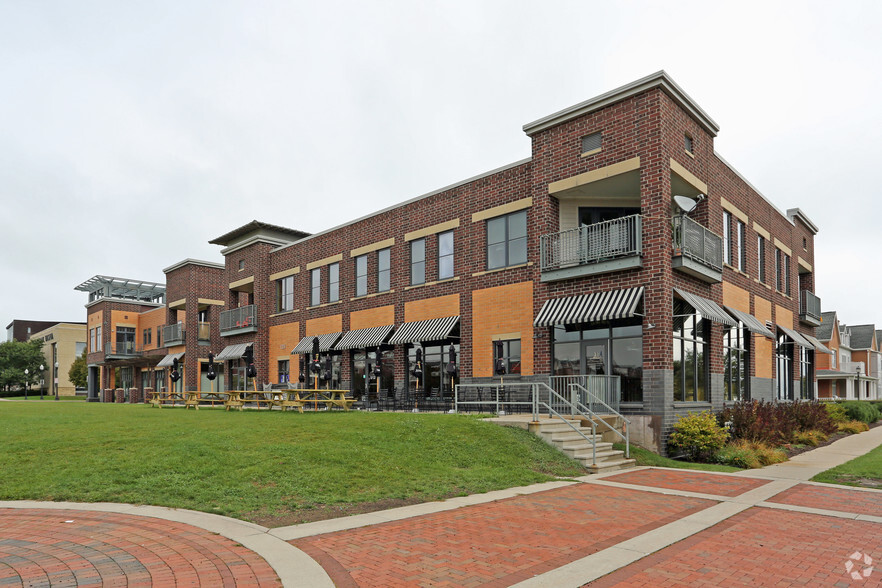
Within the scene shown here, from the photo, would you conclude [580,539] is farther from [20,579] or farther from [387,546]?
[20,579]

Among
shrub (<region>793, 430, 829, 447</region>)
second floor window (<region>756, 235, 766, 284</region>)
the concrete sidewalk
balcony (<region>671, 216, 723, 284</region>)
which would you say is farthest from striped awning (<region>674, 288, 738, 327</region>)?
the concrete sidewalk

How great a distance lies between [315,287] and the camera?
1209 inches

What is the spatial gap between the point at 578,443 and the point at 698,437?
11.2ft

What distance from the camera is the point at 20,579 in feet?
18.2

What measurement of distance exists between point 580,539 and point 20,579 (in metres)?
5.70

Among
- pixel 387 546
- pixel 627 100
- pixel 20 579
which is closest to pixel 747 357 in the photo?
pixel 627 100

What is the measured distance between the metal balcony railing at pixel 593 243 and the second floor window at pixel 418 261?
21.1 feet

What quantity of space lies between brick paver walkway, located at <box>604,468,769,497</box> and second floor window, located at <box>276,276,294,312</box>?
22216 millimetres

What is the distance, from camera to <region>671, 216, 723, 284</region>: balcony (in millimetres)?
17172

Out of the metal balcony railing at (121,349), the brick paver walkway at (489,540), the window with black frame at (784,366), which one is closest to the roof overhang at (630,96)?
the window with black frame at (784,366)

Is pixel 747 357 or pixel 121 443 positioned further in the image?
pixel 747 357

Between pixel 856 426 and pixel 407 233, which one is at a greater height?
pixel 407 233

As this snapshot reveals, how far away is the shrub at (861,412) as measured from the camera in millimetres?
29016

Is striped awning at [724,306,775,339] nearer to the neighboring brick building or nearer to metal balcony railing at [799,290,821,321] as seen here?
the neighboring brick building
